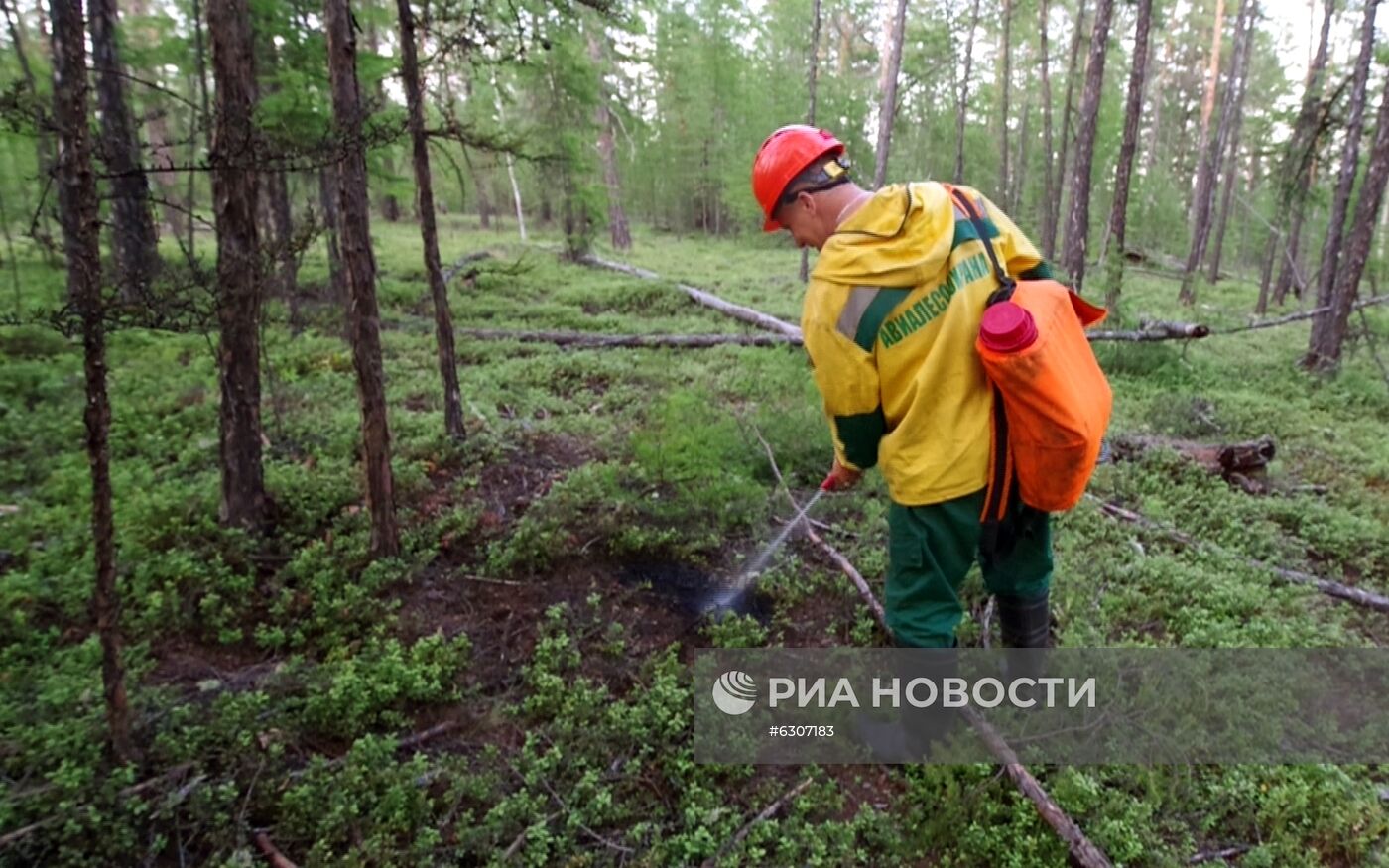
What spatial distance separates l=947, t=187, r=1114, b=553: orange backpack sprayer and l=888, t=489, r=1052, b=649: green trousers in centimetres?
16

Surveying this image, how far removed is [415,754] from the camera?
306cm

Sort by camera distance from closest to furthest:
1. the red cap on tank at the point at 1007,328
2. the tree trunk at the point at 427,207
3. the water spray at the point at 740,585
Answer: the red cap on tank at the point at 1007,328 < the water spray at the point at 740,585 < the tree trunk at the point at 427,207

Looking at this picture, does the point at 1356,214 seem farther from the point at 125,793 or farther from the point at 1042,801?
the point at 125,793

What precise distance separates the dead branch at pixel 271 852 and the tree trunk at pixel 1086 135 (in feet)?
41.5

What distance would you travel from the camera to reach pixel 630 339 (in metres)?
10.6

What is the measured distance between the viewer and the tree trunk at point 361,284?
164 inches

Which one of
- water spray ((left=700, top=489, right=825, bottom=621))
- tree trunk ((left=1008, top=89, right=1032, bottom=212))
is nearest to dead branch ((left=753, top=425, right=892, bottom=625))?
water spray ((left=700, top=489, right=825, bottom=621))

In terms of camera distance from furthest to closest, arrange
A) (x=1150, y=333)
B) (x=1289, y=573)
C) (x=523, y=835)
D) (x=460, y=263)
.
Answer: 1. (x=460, y=263)
2. (x=1150, y=333)
3. (x=1289, y=573)
4. (x=523, y=835)

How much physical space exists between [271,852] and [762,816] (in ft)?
5.96

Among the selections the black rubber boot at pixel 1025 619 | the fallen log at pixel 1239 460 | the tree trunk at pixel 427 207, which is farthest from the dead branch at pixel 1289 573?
the tree trunk at pixel 427 207

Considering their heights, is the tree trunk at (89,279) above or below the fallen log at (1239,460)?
above

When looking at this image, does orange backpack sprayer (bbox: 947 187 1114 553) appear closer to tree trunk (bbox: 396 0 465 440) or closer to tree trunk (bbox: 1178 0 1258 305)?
tree trunk (bbox: 396 0 465 440)

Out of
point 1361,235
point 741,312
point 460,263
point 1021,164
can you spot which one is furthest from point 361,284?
point 1021,164

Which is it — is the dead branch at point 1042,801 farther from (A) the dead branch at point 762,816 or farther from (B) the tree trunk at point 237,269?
(B) the tree trunk at point 237,269
